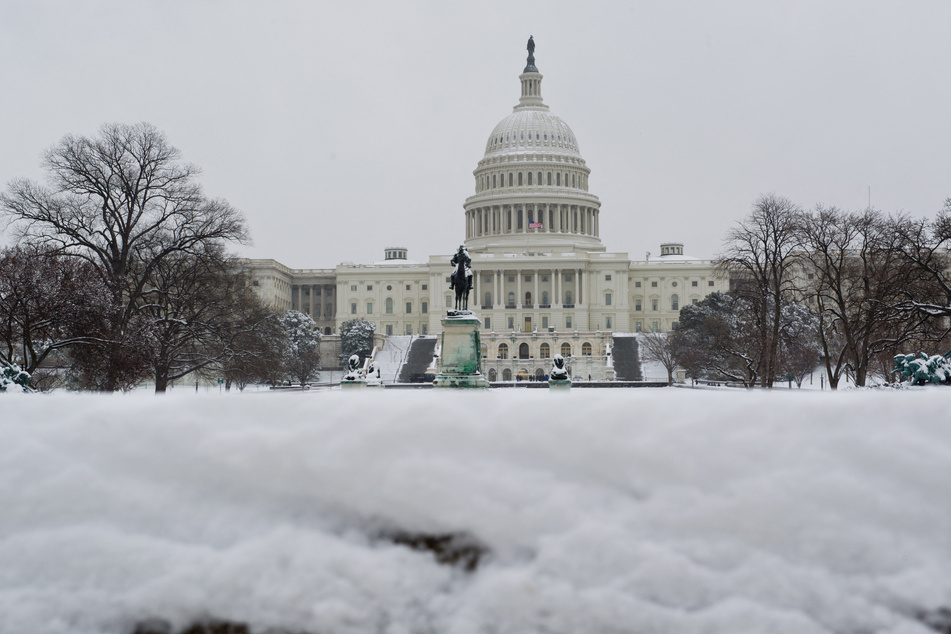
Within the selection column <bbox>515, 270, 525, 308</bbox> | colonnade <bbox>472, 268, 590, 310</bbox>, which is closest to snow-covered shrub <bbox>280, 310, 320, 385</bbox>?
colonnade <bbox>472, 268, 590, 310</bbox>

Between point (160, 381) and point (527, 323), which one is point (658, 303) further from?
point (160, 381)

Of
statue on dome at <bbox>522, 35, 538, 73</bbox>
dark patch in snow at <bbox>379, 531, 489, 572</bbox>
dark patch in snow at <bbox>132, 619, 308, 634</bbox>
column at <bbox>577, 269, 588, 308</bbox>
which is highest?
statue on dome at <bbox>522, 35, 538, 73</bbox>

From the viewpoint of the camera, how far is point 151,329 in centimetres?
3014

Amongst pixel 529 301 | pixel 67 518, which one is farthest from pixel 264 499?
pixel 529 301

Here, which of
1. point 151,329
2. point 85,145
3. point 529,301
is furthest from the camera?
point 529,301

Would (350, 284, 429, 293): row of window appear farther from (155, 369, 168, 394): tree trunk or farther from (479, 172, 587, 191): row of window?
(155, 369, 168, 394): tree trunk

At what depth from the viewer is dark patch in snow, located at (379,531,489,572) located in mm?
3467

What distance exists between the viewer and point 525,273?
12419cm

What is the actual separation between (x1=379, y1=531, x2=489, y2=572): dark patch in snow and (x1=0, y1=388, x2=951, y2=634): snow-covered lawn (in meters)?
0.01

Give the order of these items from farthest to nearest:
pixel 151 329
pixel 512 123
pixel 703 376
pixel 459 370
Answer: pixel 512 123
pixel 703 376
pixel 151 329
pixel 459 370

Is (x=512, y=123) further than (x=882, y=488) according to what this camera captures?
Yes

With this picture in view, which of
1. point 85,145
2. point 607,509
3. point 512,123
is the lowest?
point 607,509

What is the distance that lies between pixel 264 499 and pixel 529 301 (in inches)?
4767

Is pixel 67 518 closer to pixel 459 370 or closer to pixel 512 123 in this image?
pixel 459 370
